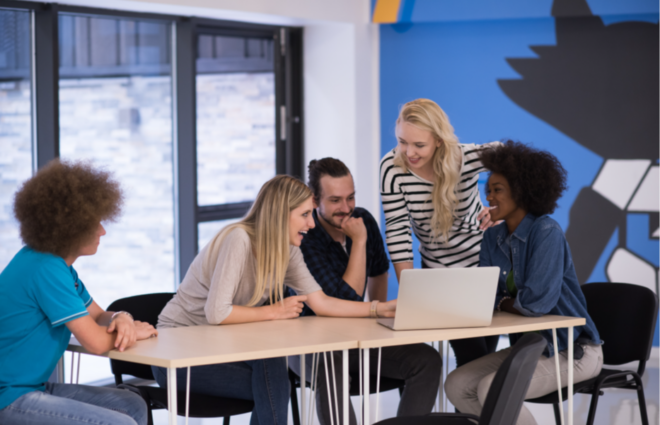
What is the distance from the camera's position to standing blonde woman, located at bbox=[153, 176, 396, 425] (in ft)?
7.55

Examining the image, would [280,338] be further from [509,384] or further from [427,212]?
[427,212]

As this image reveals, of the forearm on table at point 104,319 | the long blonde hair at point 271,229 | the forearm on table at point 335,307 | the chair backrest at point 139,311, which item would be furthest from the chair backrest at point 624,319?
the forearm on table at point 104,319

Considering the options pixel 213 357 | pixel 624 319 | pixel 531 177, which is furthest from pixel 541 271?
pixel 213 357

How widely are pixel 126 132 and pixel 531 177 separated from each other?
250cm

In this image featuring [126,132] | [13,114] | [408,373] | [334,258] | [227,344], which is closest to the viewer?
[227,344]

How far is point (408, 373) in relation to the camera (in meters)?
2.55

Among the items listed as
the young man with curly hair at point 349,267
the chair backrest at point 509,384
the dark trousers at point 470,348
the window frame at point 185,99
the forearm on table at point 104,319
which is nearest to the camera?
the chair backrest at point 509,384

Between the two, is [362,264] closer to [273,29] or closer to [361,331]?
[361,331]

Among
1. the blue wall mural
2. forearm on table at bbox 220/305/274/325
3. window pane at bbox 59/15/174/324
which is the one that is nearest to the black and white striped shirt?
forearm on table at bbox 220/305/274/325

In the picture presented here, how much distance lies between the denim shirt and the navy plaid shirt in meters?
0.53

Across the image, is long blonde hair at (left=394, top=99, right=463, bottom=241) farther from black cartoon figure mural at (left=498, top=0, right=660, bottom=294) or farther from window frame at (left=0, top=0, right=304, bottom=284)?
black cartoon figure mural at (left=498, top=0, right=660, bottom=294)

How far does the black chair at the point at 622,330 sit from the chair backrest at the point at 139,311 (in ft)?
A: 5.07

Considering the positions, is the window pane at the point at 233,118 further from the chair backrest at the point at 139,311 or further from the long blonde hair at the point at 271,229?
the long blonde hair at the point at 271,229

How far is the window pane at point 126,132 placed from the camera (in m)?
3.75
